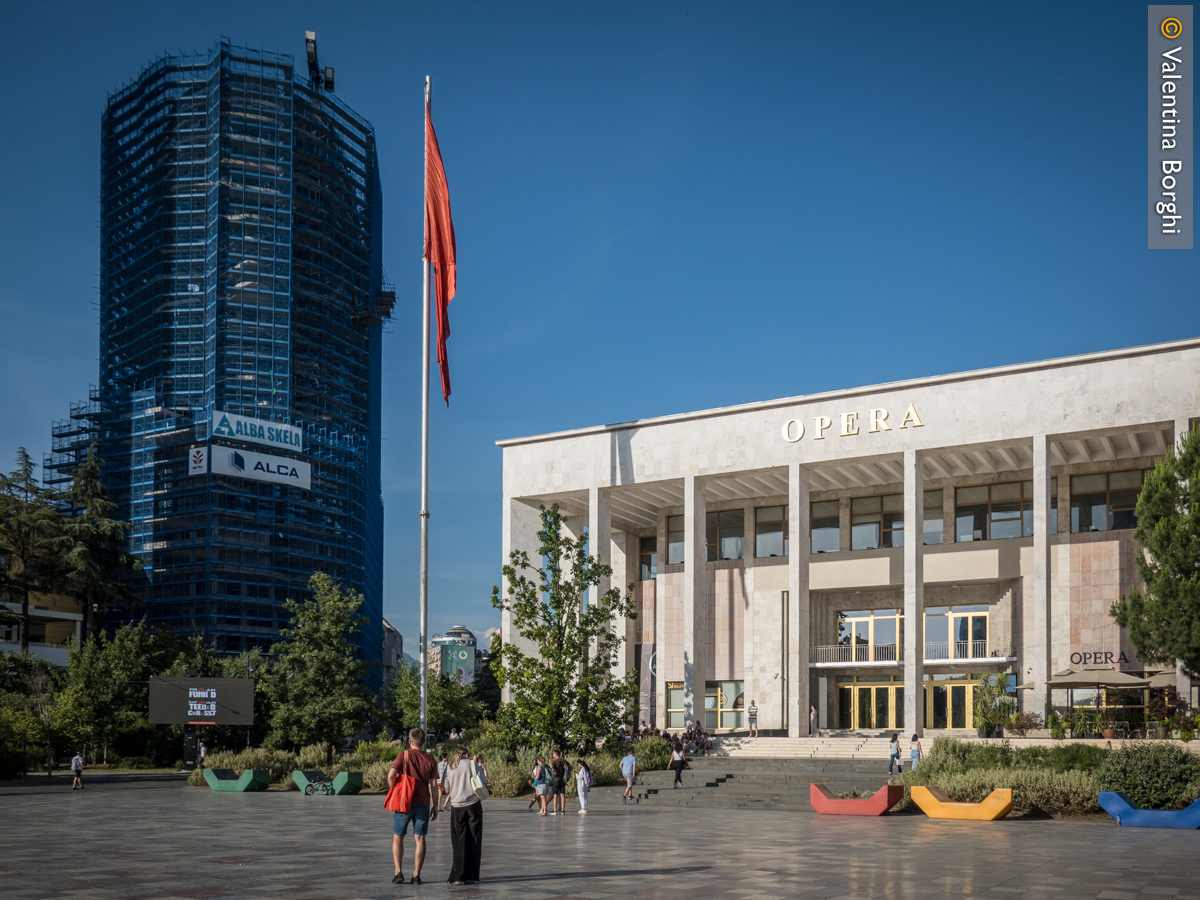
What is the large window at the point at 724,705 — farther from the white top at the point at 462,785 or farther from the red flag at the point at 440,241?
the white top at the point at 462,785

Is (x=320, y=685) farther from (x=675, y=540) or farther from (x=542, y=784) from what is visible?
(x=542, y=784)

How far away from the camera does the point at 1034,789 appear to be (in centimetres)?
2489

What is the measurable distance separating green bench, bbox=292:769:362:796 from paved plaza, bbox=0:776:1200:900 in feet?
24.1

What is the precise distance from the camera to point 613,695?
37656 mm

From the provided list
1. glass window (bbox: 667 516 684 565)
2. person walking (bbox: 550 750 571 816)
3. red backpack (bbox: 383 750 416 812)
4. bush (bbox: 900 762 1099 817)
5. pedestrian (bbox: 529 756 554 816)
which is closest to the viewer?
red backpack (bbox: 383 750 416 812)

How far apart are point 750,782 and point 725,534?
18469 millimetres

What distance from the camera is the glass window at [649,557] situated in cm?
5569

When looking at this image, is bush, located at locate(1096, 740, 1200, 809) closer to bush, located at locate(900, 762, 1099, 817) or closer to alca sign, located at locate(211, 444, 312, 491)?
bush, located at locate(900, 762, 1099, 817)

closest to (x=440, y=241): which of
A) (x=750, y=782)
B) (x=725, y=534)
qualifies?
(x=750, y=782)

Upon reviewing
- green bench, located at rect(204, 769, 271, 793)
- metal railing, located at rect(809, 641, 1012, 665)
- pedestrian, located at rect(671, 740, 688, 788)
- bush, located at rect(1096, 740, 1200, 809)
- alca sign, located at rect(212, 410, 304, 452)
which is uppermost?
alca sign, located at rect(212, 410, 304, 452)

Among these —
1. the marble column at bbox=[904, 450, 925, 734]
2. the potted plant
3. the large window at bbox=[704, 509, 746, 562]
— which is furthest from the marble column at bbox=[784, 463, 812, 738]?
the large window at bbox=[704, 509, 746, 562]

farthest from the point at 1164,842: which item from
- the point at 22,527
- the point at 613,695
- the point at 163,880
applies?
the point at 22,527

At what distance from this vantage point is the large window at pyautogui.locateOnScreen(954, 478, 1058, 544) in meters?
45.9

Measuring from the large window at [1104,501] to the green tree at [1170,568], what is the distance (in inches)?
336
